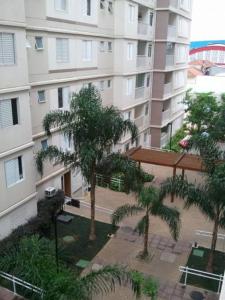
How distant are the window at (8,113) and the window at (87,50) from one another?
25.7 ft

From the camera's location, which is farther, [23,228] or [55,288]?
[23,228]

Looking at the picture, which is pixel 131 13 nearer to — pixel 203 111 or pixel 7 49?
pixel 203 111

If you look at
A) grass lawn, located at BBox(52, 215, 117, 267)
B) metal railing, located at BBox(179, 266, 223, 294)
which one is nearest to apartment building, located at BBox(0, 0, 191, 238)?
grass lawn, located at BBox(52, 215, 117, 267)

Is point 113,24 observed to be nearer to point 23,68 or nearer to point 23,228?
point 23,68

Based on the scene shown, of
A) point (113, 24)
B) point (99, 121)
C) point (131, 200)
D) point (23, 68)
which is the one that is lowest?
point (131, 200)

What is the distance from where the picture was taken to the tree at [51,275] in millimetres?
8492

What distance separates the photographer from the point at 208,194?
1289 centimetres

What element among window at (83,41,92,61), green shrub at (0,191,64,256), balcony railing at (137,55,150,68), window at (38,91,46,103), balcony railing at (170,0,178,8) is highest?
balcony railing at (170,0,178,8)

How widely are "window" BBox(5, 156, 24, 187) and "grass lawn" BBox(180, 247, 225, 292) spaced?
8.47 metres

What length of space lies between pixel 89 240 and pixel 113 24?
1509 centimetres

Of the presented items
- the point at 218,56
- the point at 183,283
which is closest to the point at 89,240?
the point at 183,283

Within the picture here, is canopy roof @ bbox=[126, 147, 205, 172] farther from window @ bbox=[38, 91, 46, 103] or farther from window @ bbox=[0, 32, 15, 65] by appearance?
window @ bbox=[0, 32, 15, 65]

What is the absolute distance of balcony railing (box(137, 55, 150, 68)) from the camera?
1031 inches

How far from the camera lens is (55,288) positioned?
8.45 m
